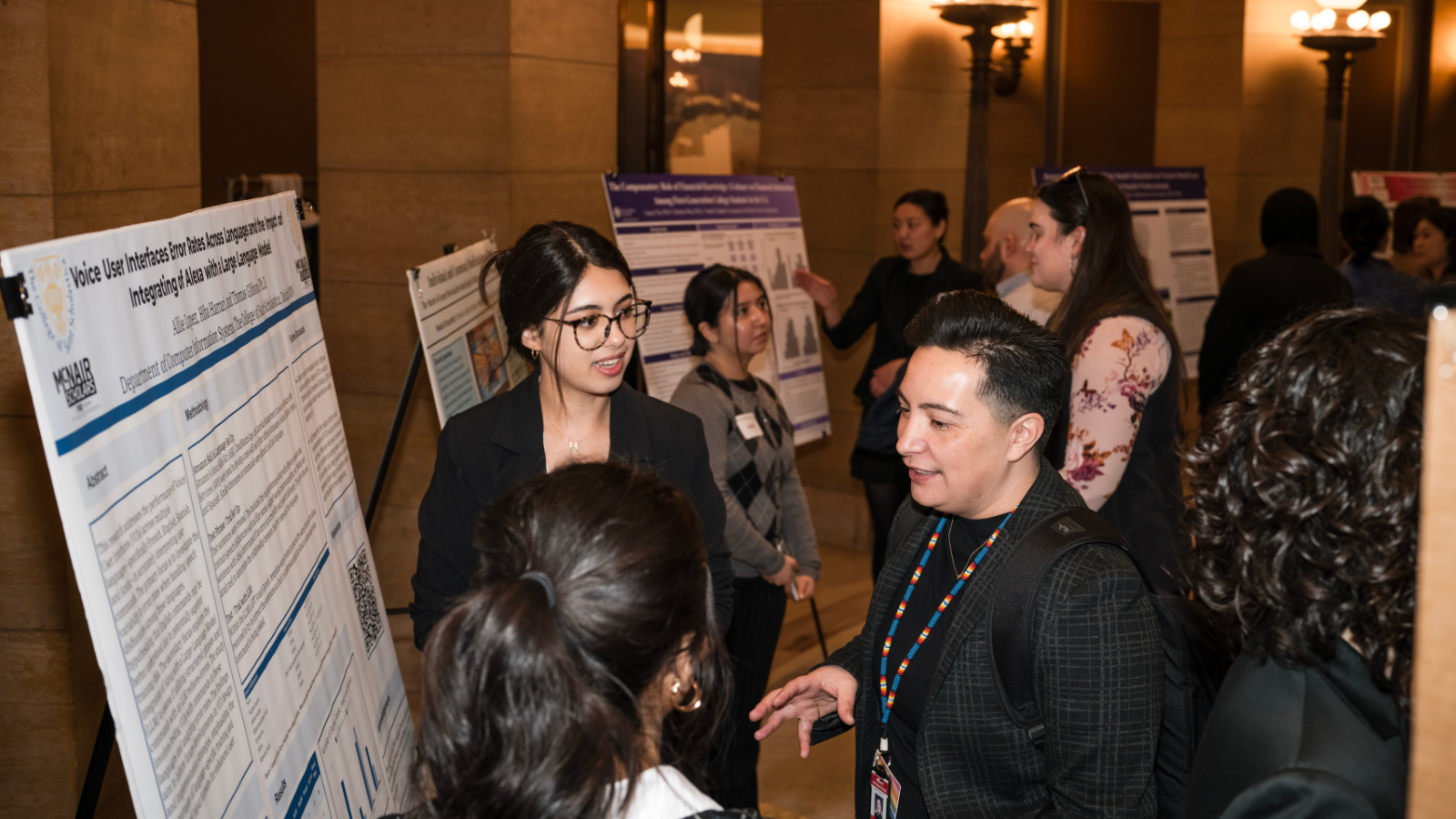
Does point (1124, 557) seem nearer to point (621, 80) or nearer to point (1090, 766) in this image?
point (1090, 766)

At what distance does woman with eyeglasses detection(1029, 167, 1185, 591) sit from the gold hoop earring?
1.54 m

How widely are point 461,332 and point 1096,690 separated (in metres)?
1.93

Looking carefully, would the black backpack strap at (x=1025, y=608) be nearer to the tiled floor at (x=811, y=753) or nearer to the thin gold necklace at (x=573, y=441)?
the thin gold necklace at (x=573, y=441)

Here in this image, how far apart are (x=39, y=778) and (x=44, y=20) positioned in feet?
5.46

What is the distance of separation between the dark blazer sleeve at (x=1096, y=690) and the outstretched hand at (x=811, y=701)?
1.29 ft

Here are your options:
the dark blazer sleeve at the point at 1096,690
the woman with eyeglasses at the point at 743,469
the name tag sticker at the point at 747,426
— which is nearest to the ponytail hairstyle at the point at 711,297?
the woman with eyeglasses at the point at 743,469

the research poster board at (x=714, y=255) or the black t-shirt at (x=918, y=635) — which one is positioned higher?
the research poster board at (x=714, y=255)

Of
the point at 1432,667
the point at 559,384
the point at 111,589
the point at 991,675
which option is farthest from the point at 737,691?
the point at 1432,667

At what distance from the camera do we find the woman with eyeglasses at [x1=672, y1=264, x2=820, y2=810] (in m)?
3.03

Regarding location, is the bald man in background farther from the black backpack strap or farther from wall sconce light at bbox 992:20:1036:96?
wall sconce light at bbox 992:20:1036:96

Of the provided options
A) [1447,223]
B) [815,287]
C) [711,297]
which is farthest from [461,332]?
[1447,223]

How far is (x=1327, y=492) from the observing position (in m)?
1.00

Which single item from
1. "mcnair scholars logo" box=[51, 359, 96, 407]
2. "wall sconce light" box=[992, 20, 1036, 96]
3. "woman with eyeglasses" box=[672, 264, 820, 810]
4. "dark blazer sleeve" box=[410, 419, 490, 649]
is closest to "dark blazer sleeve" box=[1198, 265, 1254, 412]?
"woman with eyeglasses" box=[672, 264, 820, 810]

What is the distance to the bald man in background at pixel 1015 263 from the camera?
3830 mm
